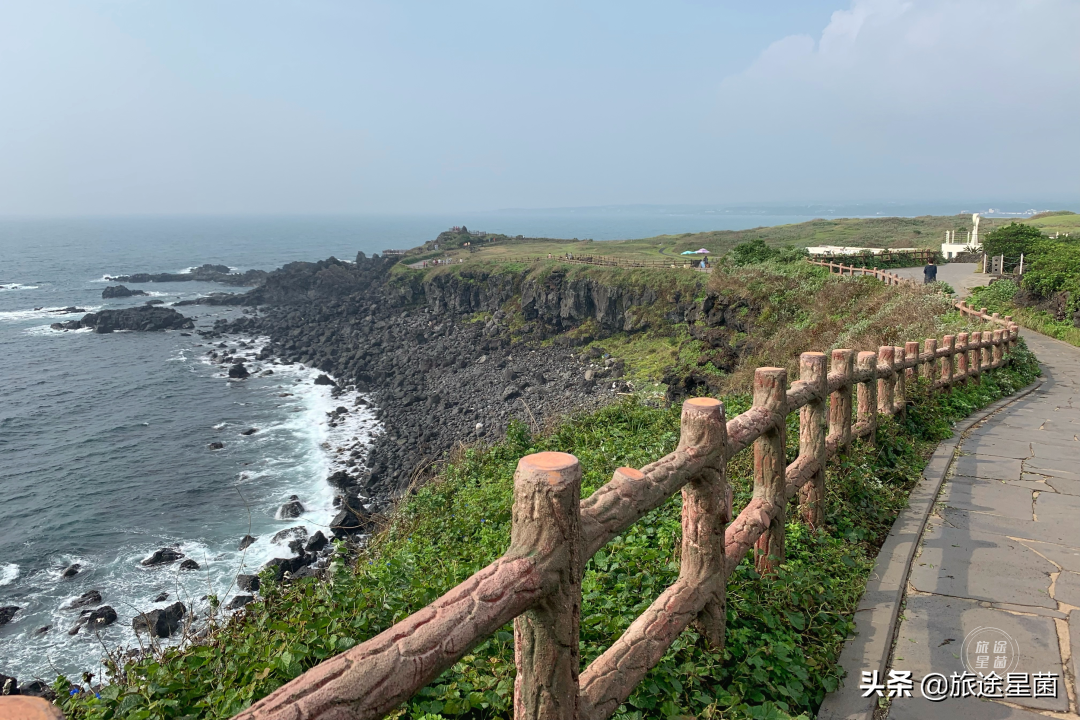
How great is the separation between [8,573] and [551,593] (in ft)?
76.6

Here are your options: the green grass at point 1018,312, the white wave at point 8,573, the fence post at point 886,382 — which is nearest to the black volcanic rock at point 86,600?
the white wave at point 8,573

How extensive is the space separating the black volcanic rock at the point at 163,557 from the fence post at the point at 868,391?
19.6 metres

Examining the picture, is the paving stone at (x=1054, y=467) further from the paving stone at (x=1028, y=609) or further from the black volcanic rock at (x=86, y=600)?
the black volcanic rock at (x=86, y=600)

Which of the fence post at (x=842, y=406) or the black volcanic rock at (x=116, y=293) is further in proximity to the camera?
the black volcanic rock at (x=116, y=293)

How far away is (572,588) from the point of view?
8.21 feet

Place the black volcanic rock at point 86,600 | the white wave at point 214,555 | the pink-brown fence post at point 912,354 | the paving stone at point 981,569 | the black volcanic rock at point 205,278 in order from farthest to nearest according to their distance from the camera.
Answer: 1. the black volcanic rock at point 205,278
2. the black volcanic rock at point 86,600
3. the white wave at point 214,555
4. the pink-brown fence post at point 912,354
5. the paving stone at point 981,569

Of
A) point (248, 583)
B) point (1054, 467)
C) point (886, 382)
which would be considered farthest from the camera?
point (248, 583)

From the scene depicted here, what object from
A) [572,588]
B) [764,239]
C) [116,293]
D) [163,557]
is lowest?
[163,557]

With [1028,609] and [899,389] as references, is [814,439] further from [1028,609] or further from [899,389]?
[899,389]

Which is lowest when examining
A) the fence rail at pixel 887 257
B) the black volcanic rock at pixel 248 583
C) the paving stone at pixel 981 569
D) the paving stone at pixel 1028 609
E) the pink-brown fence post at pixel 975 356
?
the black volcanic rock at pixel 248 583

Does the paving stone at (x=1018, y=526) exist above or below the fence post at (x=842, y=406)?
below

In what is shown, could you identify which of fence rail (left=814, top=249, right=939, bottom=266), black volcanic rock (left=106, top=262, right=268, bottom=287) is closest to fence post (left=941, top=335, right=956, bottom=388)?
fence rail (left=814, top=249, right=939, bottom=266)

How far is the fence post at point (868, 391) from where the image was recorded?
24.3 ft

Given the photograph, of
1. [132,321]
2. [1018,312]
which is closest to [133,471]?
[1018,312]
